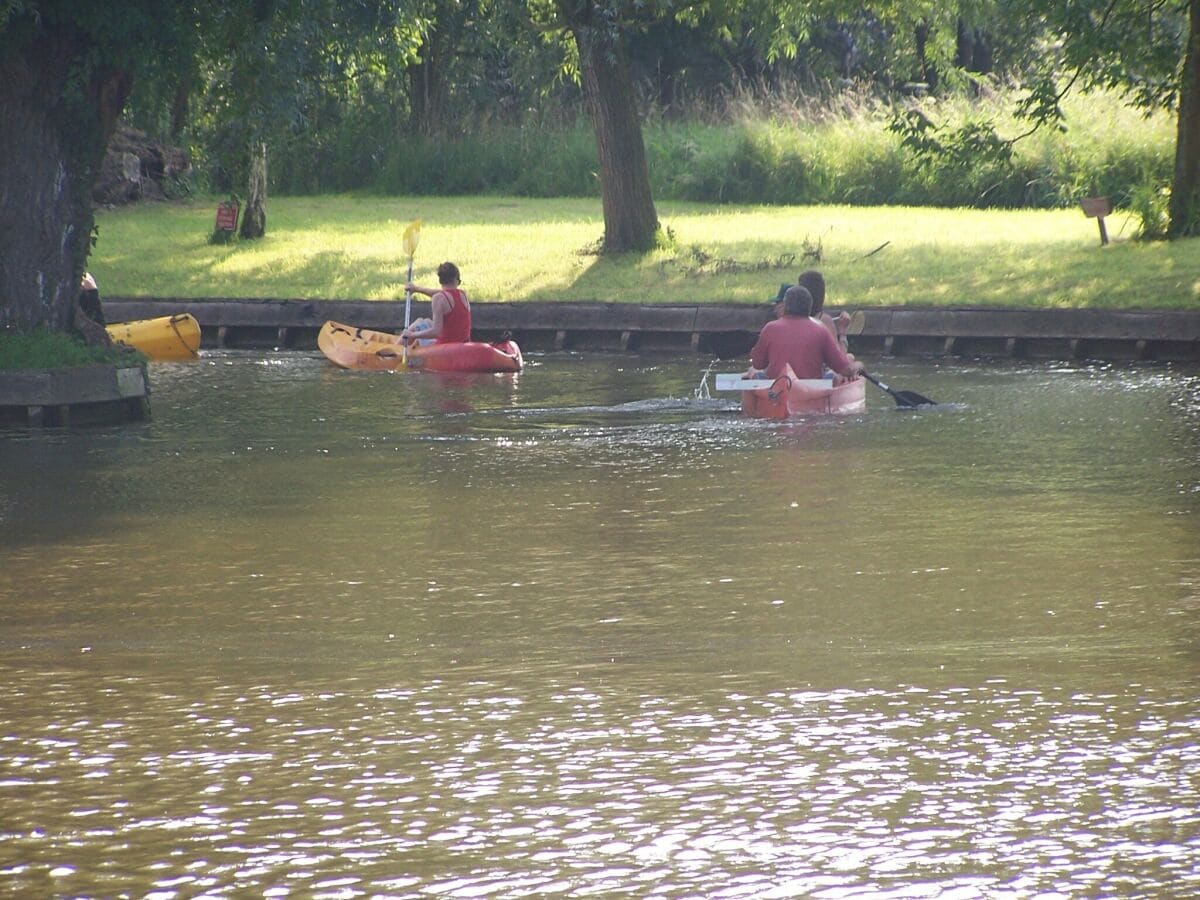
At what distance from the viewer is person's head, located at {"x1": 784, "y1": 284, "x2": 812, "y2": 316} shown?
640 inches

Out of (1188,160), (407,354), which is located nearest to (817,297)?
(407,354)

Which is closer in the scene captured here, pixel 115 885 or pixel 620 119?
pixel 115 885

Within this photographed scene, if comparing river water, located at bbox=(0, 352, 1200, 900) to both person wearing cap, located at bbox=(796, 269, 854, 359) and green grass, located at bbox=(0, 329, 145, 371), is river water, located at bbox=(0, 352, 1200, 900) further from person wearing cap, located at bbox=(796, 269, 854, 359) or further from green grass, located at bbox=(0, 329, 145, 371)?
person wearing cap, located at bbox=(796, 269, 854, 359)

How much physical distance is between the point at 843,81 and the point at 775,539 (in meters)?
42.6

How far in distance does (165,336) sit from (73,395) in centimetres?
607

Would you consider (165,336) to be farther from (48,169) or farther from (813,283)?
(813,283)

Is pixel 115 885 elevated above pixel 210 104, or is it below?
below

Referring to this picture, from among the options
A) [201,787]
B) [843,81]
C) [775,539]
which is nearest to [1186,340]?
[775,539]

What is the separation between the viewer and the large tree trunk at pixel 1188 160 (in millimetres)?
26156

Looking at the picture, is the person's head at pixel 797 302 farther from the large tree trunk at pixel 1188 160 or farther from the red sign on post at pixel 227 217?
the red sign on post at pixel 227 217

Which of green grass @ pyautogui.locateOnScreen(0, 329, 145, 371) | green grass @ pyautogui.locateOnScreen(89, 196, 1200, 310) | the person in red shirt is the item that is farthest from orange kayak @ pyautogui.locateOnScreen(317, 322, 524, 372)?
the person in red shirt

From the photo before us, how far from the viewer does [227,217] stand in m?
31.9

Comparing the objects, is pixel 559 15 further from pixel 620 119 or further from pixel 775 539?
pixel 775 539

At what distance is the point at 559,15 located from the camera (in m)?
29.0
